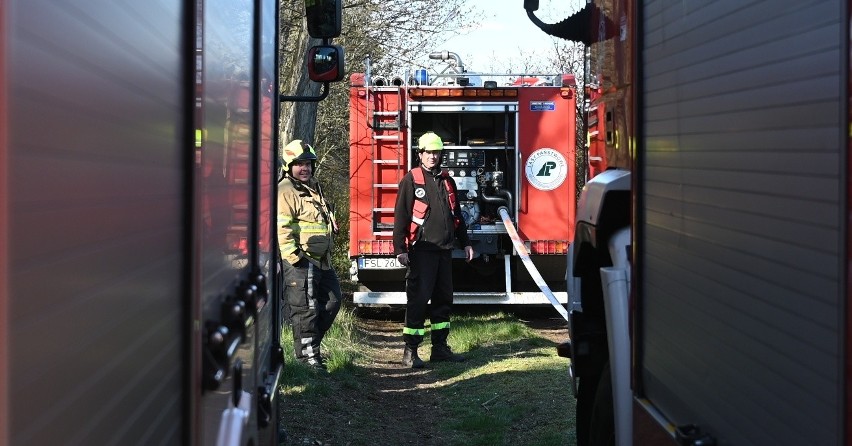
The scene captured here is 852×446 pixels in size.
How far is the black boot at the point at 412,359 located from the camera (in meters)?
9.73

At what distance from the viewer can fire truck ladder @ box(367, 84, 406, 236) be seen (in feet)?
40.4

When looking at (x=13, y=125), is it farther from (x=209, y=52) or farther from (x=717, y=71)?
(x=717, y=71)

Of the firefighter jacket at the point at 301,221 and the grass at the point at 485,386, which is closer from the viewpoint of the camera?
the grass at the point at 485,386

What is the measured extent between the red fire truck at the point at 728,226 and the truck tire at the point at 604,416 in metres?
0.01

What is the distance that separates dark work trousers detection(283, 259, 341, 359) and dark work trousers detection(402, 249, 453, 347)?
2.85 ft

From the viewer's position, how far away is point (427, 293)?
968 cm

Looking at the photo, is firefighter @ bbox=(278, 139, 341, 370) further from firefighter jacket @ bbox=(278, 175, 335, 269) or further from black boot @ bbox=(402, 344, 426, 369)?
black boot @ bbox=(402, 344, 426, 369)

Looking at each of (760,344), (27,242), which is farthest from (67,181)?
(760,344)

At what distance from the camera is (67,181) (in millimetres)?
1312

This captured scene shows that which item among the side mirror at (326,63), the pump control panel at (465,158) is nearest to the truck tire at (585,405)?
the side mirror at (326,63)

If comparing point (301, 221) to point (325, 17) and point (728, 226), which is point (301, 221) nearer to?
point (325, 17)

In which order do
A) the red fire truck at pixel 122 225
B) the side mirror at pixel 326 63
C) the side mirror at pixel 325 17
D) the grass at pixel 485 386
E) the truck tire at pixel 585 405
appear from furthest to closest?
the grass at pixel 485 386 < the side mirror at pixel 326 63 < the side mirror at pixel 325 17 < the truck tire at pixel 585 405 < the red fire truck at pixel 122 225

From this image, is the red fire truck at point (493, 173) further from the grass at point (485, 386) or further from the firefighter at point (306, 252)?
the firefighter at point (306, 252)

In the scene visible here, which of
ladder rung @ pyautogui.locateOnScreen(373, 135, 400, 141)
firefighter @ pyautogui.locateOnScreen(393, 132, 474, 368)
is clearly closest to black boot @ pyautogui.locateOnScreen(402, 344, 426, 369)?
firefighter @ pyautogui.locateOnScreen(393, 132, 474, 368)
